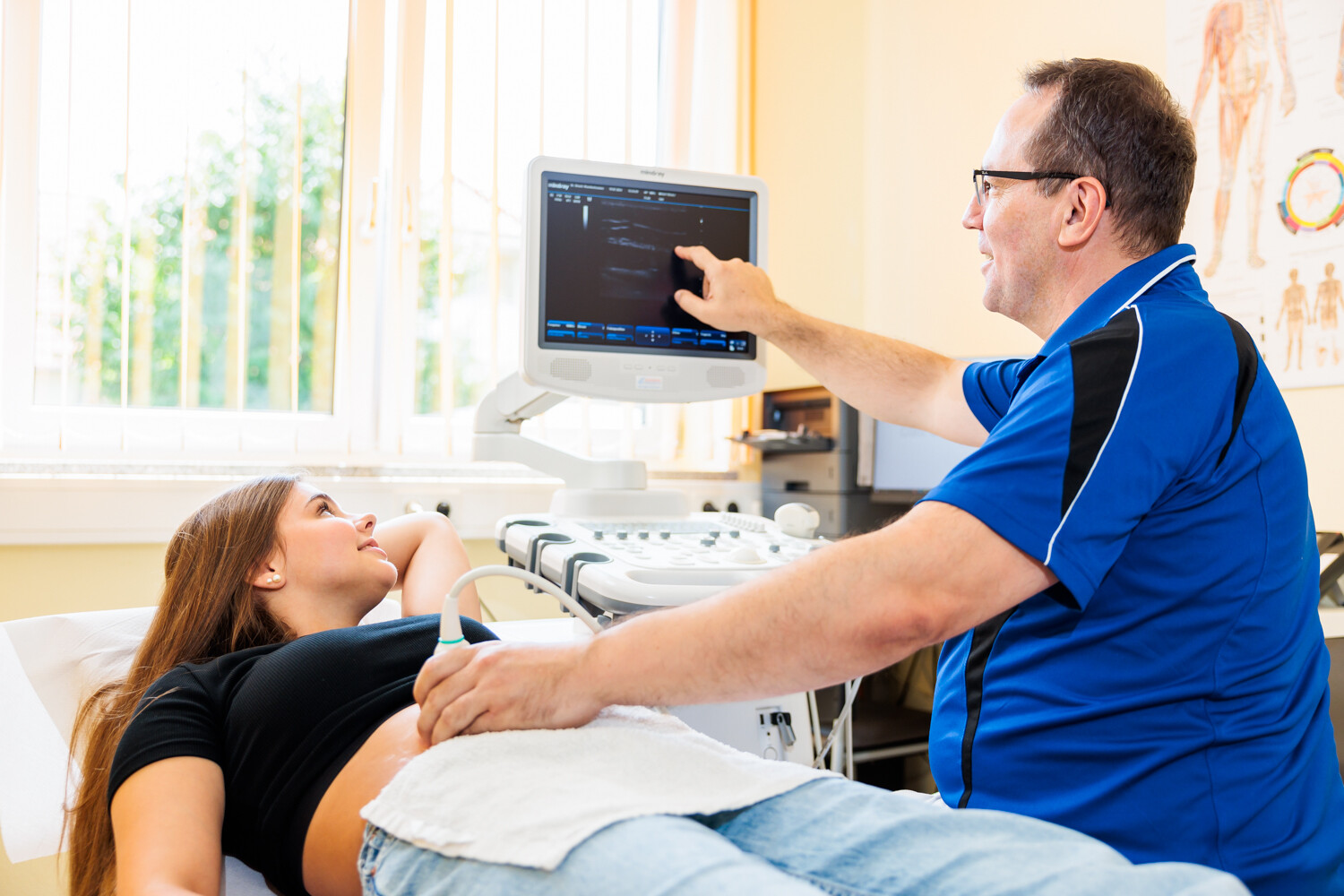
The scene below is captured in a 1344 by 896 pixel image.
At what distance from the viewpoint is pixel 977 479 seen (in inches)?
30.5

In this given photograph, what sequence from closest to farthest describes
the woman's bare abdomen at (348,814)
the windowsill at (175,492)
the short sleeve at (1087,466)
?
1. the short sleeve at (1087,466)
2. the woman's bare abdomen at (348,814)
3. the windowsill at (175,492)

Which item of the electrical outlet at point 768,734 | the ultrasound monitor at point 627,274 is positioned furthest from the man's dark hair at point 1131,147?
the electrical outlet at point 768,734

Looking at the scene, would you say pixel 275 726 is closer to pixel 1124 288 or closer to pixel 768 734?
pixel 768 734

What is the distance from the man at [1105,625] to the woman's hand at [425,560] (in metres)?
0.61

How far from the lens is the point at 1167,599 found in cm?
81

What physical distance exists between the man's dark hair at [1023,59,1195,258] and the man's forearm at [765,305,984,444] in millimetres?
414

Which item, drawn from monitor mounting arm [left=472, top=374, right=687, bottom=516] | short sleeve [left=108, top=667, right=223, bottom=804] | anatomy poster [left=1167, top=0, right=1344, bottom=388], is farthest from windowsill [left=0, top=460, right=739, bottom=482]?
anatomy poster [left=1167, top=0, right=1344, bottom=388]

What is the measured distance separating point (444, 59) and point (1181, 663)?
7.05 feet

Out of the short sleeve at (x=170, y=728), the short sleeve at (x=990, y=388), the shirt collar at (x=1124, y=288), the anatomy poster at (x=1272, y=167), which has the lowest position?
the short sleeve at (x=170, y=728)

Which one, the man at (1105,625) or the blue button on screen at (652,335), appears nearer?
the man at (1105,625)

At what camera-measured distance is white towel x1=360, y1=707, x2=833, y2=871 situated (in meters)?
0.71

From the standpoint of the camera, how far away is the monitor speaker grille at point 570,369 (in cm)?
153

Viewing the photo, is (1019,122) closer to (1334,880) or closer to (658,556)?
(658,556)

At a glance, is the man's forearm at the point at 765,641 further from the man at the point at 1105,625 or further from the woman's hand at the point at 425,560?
the woman's hand at the point at 425,560
